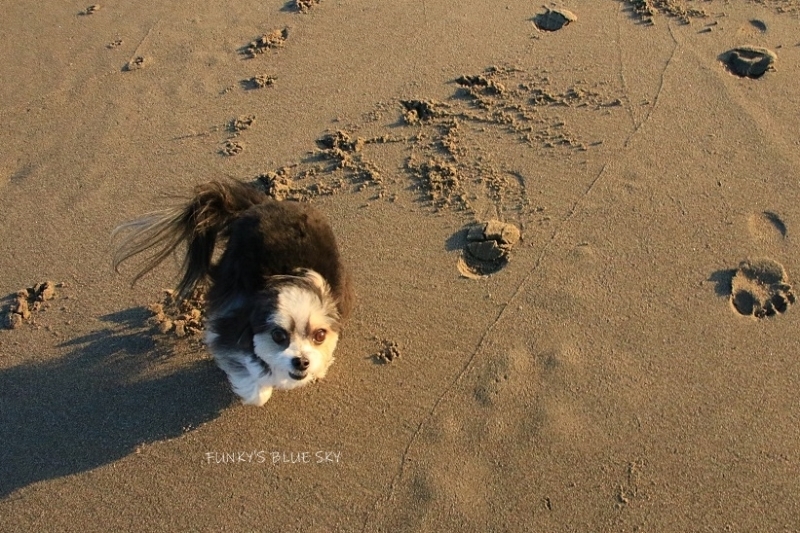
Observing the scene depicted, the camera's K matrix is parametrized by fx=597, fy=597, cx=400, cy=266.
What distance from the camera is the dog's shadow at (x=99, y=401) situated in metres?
2.86

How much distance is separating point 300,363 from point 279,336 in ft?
0.45

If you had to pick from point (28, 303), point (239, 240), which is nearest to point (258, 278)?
point (239, 240)

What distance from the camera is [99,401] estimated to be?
9.90 feet

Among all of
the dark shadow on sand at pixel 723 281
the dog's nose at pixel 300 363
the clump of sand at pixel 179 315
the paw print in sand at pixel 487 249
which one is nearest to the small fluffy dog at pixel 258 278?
the dog's nose at pixel 300 363

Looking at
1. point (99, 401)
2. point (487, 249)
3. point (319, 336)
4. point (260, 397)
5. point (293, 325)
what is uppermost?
point (293, 325)

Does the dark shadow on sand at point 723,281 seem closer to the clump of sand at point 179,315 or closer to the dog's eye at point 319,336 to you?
the dog's eye at point 319,336

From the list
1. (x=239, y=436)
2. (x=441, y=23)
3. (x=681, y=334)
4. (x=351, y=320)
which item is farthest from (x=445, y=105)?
(x=239, y=436)

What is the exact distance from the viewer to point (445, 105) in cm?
411

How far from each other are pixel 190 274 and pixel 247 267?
458mm

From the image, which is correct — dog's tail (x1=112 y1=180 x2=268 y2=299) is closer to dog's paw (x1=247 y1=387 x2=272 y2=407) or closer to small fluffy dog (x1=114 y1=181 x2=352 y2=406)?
small fluffy dog (x1=114 y1=181 x2=352 y2=406)

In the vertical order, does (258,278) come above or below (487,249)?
above

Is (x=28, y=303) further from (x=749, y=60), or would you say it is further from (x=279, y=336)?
(x=749, y=60)

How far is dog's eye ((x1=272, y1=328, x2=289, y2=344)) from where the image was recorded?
238 centimetres

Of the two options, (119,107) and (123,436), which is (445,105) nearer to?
(119,107)
